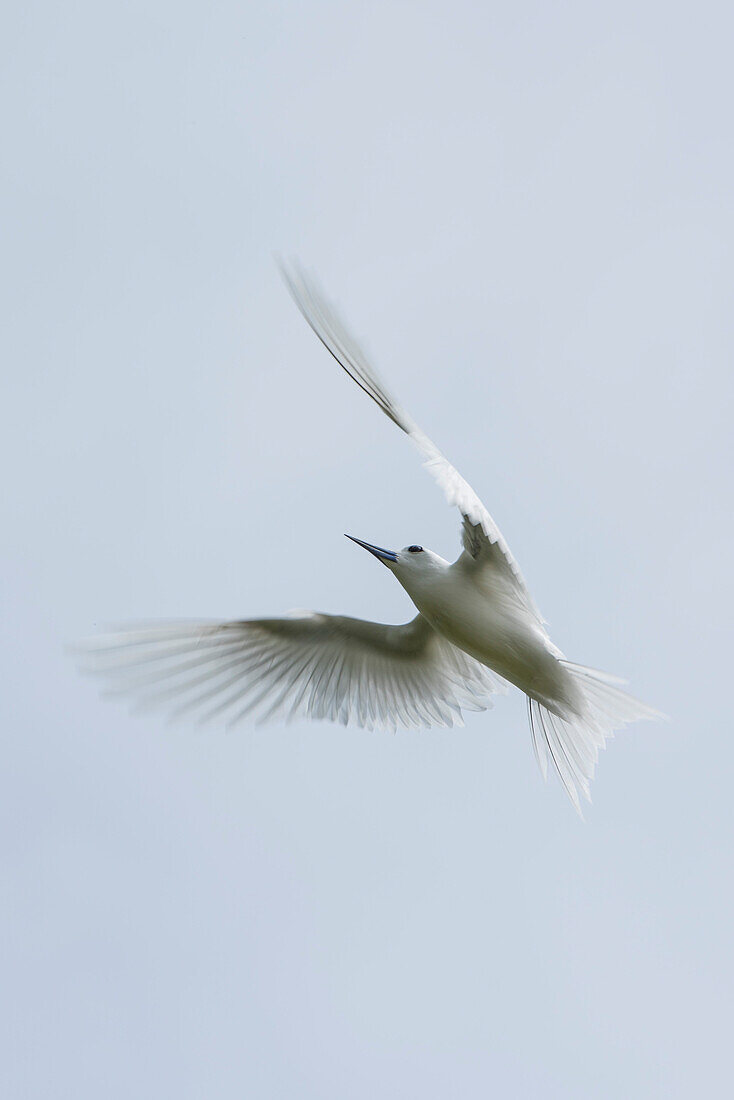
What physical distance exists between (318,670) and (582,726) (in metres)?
2.29

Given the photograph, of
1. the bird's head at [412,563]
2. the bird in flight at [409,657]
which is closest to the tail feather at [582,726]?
the bird in flight at [409,657]

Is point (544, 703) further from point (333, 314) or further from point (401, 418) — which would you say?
point (333, 314)

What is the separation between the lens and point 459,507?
10.8 m

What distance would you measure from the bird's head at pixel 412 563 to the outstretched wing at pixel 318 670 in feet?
2.31

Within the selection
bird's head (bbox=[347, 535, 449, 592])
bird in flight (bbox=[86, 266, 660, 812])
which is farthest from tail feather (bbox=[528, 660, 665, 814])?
bird's head (bbox=[347, 535, 449, 592])

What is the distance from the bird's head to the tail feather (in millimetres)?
1309

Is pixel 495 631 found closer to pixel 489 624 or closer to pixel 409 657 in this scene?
pixel 489 624

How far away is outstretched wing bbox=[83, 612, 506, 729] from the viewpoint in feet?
40.7

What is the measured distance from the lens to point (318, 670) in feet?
43.9

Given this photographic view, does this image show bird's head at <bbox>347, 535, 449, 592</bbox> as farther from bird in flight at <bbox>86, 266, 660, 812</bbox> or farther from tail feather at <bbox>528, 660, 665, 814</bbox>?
tail feather at <bbox>528, 660, 665, 814</bbox>

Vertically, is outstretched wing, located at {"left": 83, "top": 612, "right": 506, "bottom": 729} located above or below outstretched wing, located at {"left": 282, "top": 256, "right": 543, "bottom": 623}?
below

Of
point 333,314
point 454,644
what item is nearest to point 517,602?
point 454,644

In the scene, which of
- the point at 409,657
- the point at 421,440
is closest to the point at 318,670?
the point at 409,657

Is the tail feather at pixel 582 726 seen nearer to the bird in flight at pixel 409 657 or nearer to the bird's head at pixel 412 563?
the bird in flight at pixel 409 657
